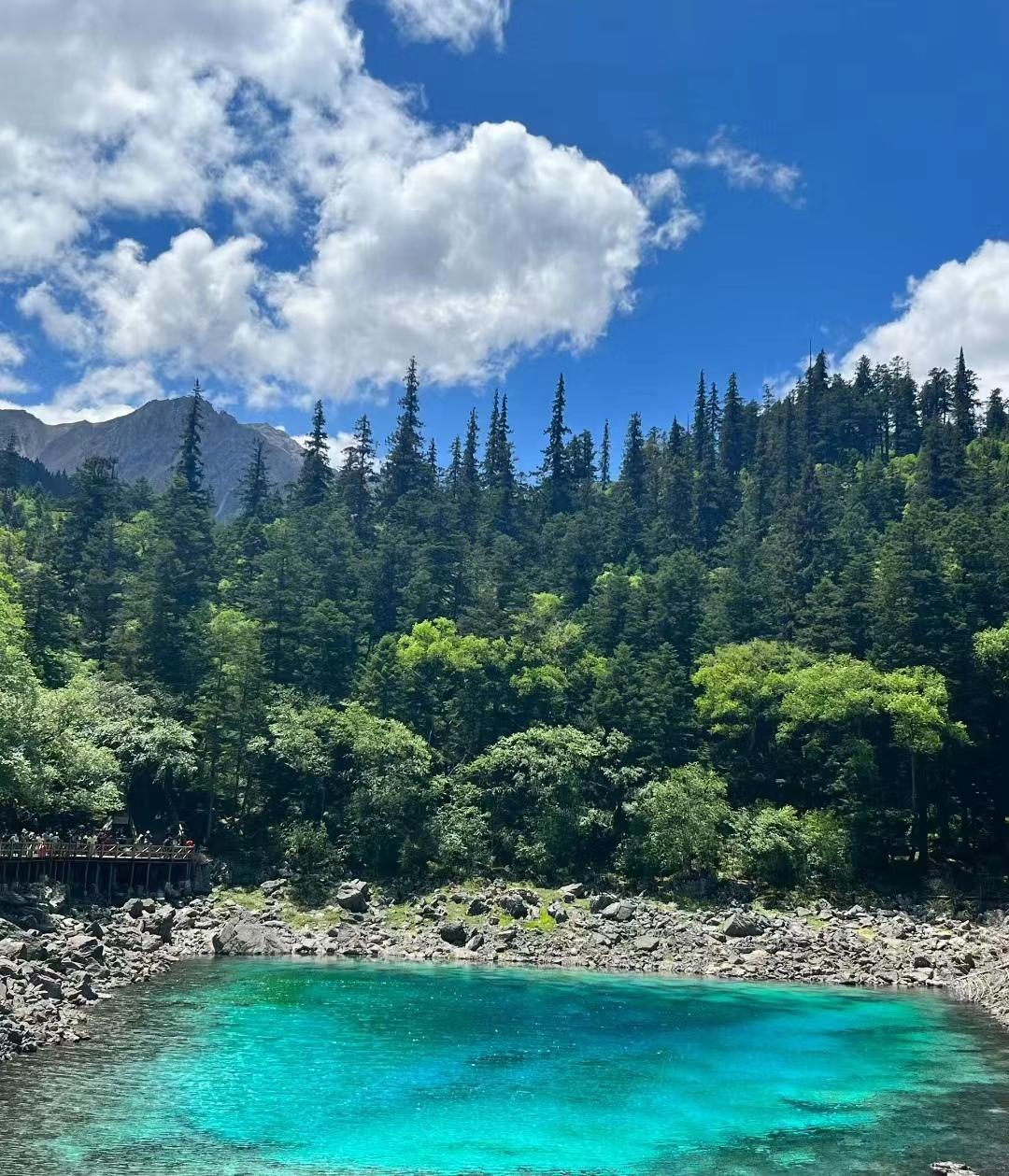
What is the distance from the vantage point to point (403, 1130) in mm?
25141

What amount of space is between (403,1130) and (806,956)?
3449cm

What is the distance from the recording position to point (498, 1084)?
1181 inches

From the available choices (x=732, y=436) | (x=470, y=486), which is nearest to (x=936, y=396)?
(x=732, y=436)

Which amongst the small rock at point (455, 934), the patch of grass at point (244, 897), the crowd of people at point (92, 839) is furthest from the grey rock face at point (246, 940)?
the crowd of people at point (92, 839)

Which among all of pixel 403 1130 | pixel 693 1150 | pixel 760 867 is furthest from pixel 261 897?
pixel 693 1150

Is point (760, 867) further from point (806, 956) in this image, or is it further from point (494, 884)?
point (494, 884)

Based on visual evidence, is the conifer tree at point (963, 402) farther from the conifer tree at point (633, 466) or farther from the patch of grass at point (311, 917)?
the patch of grass at point (311, 917)

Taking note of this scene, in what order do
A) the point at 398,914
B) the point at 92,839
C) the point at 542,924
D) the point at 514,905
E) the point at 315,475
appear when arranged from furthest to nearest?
the point at 315,475
the point at 398,914
the point at 514,905
the point at 92,839
the point at 542,924

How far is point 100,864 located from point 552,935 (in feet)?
91.7

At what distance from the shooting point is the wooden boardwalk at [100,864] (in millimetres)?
53781

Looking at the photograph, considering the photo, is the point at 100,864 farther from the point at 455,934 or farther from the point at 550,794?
the point at 550,794

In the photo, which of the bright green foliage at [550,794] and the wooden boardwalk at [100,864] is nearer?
the wooden boardwalk at [100,864]

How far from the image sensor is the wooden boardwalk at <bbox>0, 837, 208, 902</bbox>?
5378 cm

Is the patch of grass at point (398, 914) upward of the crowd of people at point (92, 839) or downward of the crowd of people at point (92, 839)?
downward
